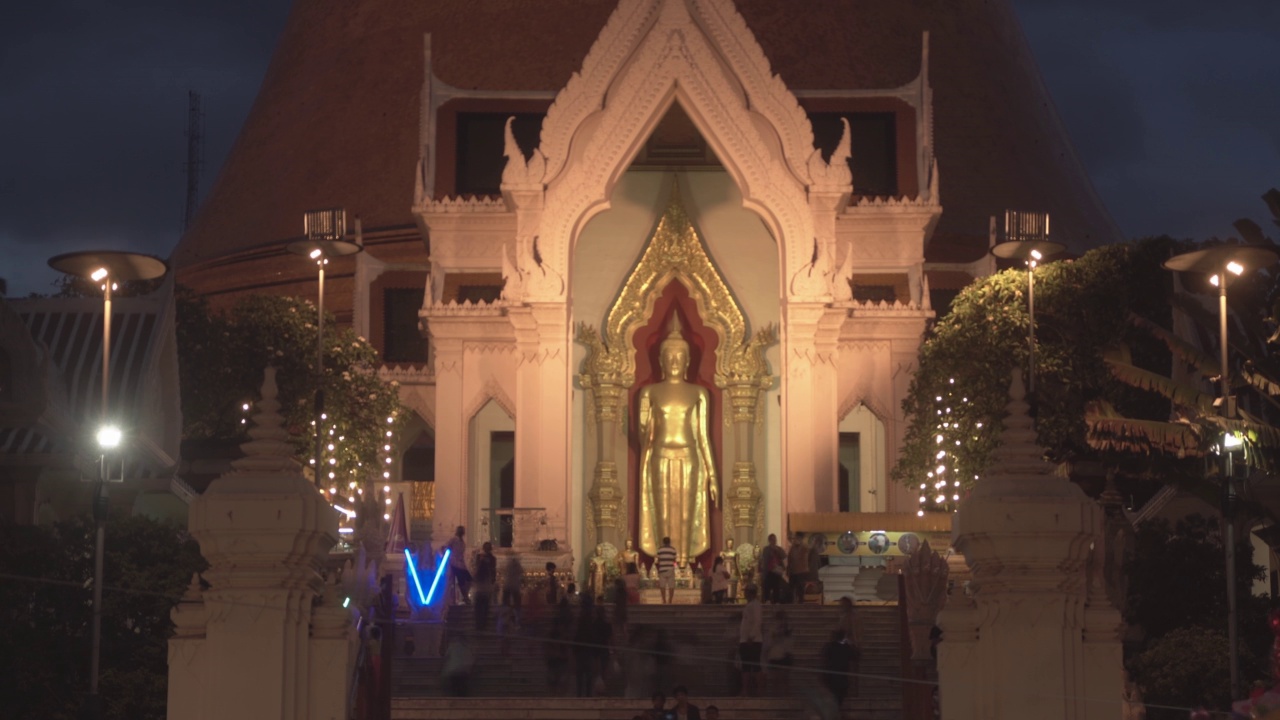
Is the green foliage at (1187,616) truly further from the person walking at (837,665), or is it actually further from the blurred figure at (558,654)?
the blurred figure at (558,654)

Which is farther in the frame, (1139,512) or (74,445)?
(1139,512)

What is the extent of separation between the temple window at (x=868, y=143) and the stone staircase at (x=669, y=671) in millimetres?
12756

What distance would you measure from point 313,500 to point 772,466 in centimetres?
2123

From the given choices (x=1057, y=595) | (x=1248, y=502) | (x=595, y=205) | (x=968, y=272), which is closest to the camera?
(x=1057, y=595)

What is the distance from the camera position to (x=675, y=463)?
33.7m

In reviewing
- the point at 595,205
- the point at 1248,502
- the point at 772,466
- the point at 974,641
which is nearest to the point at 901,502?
the point at 772,466

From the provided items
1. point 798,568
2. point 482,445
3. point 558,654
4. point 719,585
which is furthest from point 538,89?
point 558,654

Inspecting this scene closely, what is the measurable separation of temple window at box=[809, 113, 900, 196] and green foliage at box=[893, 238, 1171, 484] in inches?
162

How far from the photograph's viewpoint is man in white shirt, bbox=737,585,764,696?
21812 mm

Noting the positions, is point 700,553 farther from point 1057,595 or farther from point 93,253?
point 1057,595

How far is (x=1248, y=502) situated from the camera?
25281mm

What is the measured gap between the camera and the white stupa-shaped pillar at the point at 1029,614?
1334 centimetres

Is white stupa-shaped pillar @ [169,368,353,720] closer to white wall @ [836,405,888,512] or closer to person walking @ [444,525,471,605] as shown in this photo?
person walking @ [444,525,471,605]

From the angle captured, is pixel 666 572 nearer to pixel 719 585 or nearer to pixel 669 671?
pixel 719 585
